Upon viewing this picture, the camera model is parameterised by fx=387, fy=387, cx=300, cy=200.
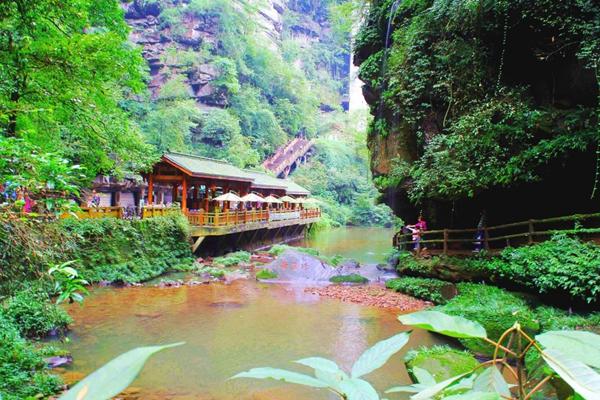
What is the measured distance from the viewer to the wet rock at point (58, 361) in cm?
604

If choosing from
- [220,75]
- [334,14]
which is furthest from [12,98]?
[220,75]

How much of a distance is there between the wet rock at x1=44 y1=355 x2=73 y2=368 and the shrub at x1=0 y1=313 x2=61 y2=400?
433 mm

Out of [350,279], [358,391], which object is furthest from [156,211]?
[358,391]

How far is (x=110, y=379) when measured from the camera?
2.05 feet

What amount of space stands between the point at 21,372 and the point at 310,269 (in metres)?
10.3

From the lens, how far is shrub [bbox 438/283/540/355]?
632 cm

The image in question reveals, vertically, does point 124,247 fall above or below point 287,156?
below

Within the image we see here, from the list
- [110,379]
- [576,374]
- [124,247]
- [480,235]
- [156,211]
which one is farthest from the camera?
[156,211]

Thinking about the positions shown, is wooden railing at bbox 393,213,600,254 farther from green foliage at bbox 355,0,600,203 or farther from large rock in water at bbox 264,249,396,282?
large rock in water at bbox 264,249,396,282

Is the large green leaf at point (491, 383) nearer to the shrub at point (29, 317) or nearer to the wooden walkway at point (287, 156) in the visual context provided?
the shrub at point (29, 317)

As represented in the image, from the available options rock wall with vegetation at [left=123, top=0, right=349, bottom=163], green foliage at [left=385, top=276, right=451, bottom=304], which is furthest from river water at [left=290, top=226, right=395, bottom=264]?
rock wall with vegetation at [left=123, top=0, right=349, bottom=163]

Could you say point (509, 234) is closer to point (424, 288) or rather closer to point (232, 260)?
point (424, 288)

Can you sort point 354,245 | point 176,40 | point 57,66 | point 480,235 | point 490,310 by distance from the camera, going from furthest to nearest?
point 176,40 → point 354,245 → point 480,235 → point 490,310 → point 57,66

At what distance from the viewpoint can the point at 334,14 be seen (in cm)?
1858
